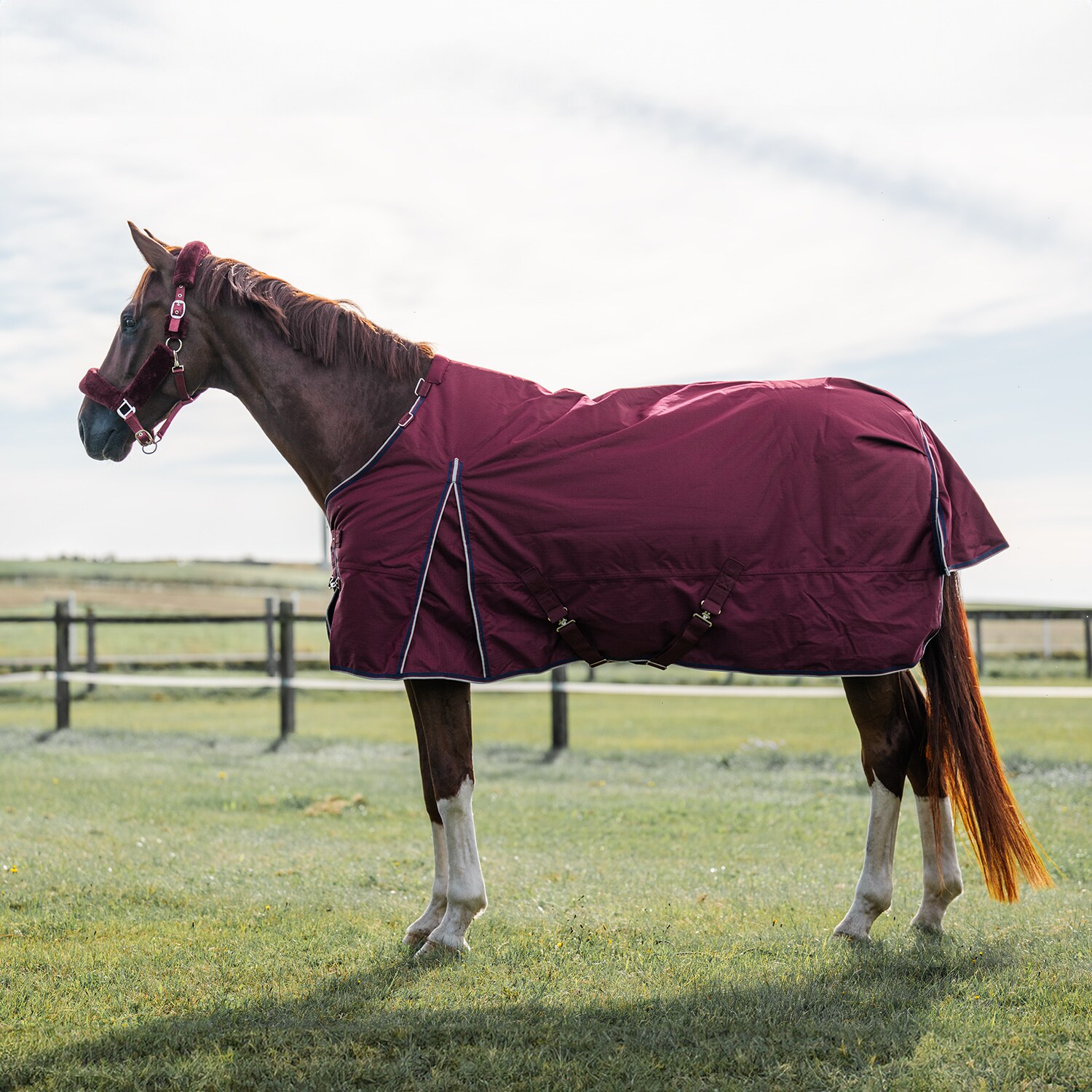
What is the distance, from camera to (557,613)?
3814 mm

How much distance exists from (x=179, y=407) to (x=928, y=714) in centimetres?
317

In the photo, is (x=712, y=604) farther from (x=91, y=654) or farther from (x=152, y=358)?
(x=91, y=654)

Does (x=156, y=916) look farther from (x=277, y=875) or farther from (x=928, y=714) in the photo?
(x=928, y=714)

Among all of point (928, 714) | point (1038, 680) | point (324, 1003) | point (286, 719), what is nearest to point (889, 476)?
point (928, 714)

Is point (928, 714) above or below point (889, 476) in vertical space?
below

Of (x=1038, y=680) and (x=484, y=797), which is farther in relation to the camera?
(x=1038, y=680)

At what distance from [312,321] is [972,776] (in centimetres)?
298

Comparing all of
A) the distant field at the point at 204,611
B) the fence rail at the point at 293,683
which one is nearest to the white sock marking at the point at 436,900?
the fence rail at the point at 293,683

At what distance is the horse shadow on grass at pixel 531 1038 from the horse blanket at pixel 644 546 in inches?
40.8

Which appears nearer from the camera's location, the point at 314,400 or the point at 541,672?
the point at 541,672

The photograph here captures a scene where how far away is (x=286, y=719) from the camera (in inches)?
478

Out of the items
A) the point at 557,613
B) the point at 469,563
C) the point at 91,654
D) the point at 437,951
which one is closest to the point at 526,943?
the point at 437,951

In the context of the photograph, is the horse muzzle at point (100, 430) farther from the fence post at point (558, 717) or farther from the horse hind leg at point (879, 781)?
the fence post at point (558, 717)

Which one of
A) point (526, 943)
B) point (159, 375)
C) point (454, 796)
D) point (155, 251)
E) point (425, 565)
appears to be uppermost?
point (155, 251)
